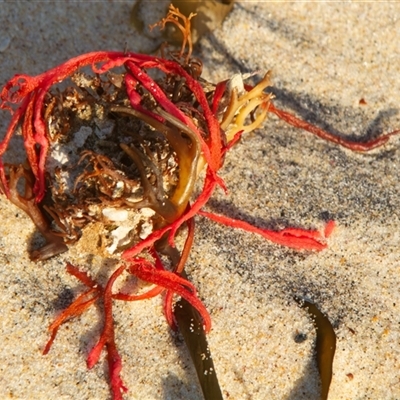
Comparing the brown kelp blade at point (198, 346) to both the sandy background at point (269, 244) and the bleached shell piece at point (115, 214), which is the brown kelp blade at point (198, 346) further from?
the bleached shell piece at point (115, 214)

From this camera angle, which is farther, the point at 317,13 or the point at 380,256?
the point at 317,13

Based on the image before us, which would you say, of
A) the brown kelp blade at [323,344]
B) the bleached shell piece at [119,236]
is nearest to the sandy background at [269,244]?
the brown kelp blade at [323,344]

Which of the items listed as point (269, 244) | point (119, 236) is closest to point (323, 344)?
point (269, 244)

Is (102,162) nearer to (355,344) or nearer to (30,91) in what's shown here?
(30,91)

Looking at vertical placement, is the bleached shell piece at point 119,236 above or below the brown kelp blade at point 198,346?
above

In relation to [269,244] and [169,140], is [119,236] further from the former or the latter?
[269,244]

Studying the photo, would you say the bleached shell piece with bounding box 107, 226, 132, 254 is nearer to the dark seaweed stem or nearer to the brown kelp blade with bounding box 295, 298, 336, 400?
the dark seaweed stem

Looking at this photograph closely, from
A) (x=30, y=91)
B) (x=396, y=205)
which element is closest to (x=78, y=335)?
(x=30, y=91)
